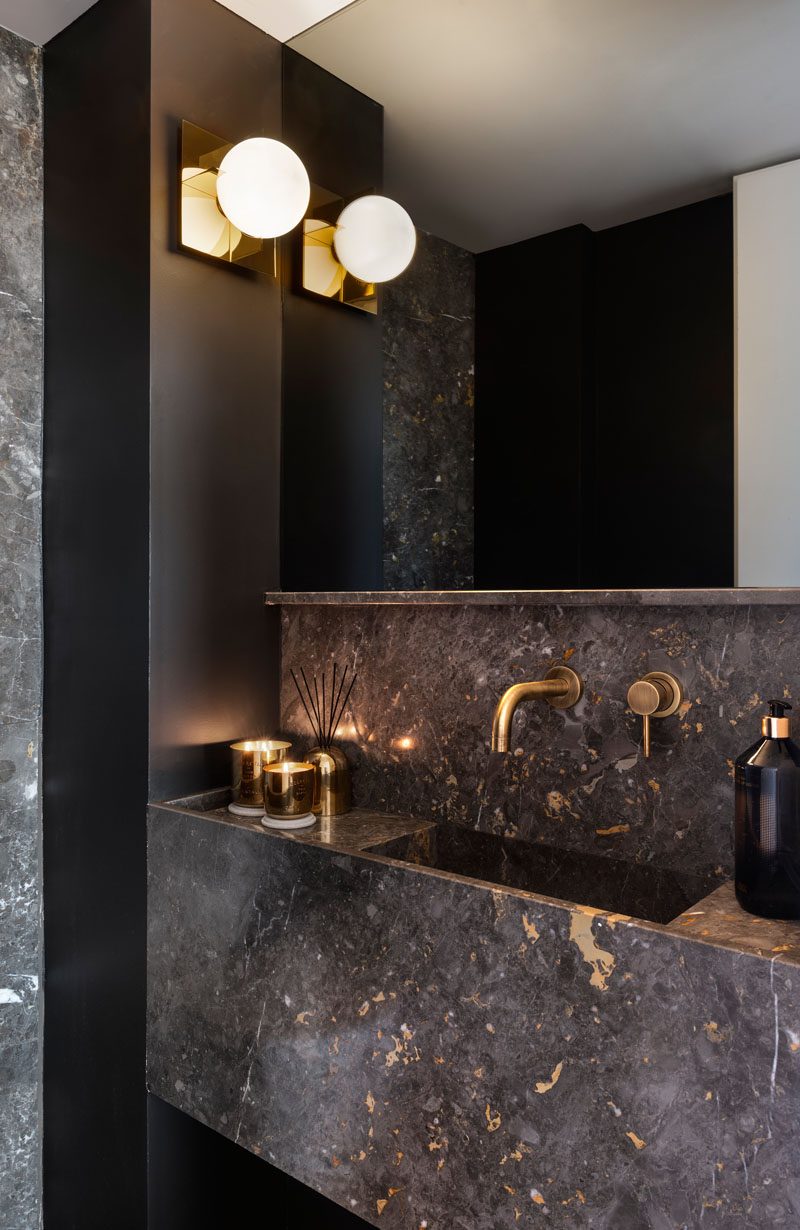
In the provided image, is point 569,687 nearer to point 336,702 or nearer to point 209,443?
point 336,702

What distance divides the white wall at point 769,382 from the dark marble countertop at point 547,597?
0.04 meters

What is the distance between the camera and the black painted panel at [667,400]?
3.71 feet

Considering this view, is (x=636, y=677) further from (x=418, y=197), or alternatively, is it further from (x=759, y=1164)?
(x=418, y=197)

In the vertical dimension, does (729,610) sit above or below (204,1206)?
above

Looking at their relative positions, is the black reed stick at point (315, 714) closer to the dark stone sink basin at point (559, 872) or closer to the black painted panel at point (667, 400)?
the dark stone sink basin at point (559, 872)

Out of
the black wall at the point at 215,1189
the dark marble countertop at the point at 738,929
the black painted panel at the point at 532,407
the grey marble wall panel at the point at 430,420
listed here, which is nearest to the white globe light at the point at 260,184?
the grey marble wall panel at the point at 430,420

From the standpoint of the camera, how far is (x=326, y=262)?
1.64 m

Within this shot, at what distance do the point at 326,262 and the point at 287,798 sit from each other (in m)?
1.04

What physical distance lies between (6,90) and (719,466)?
1582 mm

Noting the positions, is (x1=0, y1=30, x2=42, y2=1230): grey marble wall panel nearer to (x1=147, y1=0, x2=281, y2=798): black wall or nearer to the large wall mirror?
(x1=147, y1=0, x2=281, y2=798): black wall

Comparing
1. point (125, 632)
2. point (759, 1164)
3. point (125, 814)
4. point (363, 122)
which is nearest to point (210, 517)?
point (125, 632)

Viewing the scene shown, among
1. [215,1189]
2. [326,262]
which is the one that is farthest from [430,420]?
[215,1189]

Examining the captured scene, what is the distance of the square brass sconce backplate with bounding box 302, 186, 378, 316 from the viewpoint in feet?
5.23

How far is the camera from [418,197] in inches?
58.9
